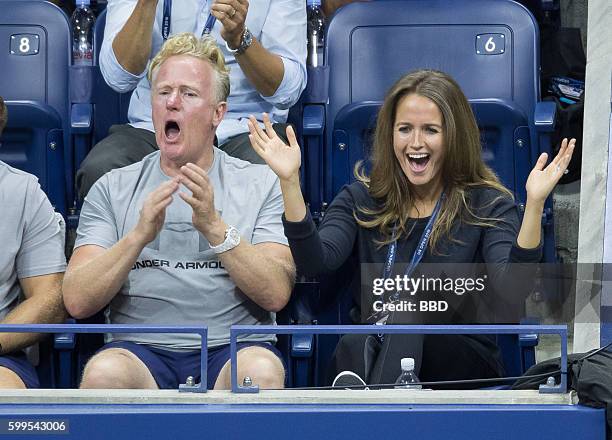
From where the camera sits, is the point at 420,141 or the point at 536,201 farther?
the point at 420,141

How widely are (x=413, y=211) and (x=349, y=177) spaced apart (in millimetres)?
527

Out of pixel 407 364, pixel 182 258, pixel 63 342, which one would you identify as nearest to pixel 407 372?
pixel 407 364

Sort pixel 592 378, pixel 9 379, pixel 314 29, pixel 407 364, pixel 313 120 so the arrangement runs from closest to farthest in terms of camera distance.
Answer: pixel 592 378
pixel 407 364
pixel 9 379
pixel 313 120
pixel 314 29

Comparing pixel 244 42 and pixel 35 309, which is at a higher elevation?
pixel 244 42

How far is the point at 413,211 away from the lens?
3.17m

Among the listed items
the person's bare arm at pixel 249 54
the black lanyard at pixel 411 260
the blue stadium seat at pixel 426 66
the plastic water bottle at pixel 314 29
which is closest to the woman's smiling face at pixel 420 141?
the black lanyard at pixel 411 260

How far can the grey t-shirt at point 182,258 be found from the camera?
122 inches

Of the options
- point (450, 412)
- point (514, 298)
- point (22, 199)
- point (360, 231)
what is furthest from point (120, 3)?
point (450, 412)

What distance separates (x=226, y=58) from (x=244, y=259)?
944 mm

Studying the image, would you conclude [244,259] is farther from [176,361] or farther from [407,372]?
[407,372]

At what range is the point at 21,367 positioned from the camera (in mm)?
3080

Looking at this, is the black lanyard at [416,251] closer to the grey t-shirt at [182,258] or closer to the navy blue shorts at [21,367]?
the grey t-shirt at [182,258]

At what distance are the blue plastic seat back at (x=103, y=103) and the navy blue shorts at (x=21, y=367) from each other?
34.8 inches

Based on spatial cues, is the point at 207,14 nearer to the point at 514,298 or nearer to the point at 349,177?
the point at 349,177
